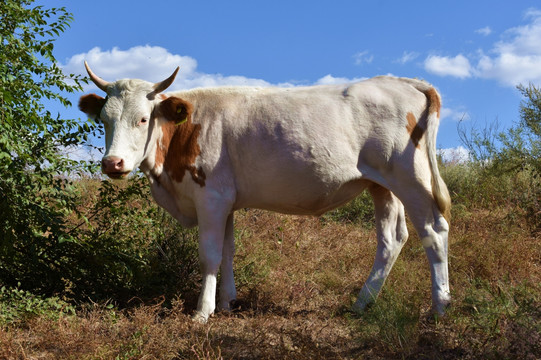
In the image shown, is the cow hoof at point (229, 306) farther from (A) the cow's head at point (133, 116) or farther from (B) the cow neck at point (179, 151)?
(A) the cow's head at point (133, 116)

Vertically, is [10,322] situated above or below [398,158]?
below

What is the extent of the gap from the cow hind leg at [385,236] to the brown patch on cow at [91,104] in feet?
11.5

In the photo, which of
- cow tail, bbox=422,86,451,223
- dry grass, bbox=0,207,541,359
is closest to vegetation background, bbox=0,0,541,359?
dry grass, bbox=0,207,541,359

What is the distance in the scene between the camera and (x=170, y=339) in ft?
17.6

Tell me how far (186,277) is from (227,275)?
84 cm

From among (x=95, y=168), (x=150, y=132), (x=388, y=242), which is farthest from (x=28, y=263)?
(x=388, y=242)

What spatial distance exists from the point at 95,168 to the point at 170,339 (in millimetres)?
2872

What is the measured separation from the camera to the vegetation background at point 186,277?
5.07 meters

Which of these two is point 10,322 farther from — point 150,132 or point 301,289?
point 301,289

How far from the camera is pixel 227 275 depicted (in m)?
7.04

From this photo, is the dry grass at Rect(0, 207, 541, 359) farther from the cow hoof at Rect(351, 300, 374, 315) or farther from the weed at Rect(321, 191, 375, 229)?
the weed at Rect(321, 191, 375, 229)

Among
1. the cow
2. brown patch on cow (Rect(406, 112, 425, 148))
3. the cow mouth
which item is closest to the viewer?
the cow mouth

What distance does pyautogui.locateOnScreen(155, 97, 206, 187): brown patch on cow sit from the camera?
21.3 ft

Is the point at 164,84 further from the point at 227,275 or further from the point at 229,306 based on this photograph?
the point at 229,306
